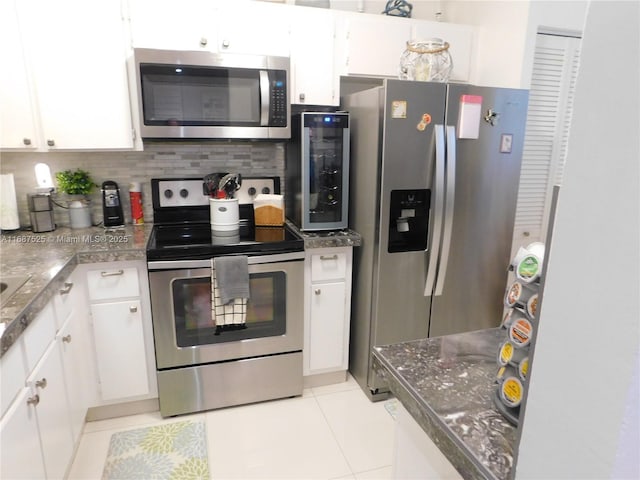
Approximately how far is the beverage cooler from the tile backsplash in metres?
0.39

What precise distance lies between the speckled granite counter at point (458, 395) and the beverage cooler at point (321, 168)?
1.35 meters

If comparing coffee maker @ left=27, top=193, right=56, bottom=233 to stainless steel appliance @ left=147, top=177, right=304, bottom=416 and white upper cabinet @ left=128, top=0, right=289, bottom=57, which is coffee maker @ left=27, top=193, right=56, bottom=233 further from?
white upper cabinet @ left=128, top=0, right=289, bottom=57

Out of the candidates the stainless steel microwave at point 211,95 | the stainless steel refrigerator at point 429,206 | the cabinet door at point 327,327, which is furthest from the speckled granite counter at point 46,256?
the stainless steel refrigerator at point 429,206

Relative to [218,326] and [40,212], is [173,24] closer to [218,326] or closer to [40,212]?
[40,212]

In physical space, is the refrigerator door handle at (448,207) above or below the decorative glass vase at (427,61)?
below

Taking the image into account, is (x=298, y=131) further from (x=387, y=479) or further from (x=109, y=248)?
(x=387, y=479)

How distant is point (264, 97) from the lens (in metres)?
2.16

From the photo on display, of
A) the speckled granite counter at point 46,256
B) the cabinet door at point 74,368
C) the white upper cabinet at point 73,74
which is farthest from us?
the white upper cabinet at point 73,74

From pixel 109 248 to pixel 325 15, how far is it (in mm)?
1736

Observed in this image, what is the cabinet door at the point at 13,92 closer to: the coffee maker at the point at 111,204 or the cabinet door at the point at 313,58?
the coffee maker at the point at 111,204

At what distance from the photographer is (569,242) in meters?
0.44

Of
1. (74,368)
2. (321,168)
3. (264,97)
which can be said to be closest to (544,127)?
(321,168)

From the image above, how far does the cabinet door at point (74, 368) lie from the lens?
1759 mm

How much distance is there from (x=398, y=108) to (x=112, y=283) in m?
1.64
